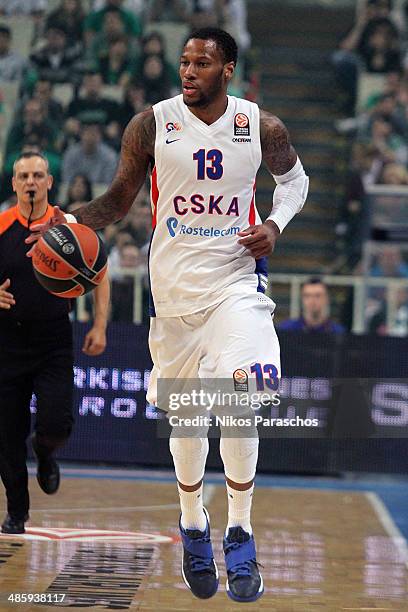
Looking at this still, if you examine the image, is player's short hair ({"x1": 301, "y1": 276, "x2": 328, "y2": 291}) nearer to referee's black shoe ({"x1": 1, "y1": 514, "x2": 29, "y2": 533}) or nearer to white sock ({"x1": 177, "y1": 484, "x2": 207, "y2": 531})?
referee's black shoe ({"x1": 1, "y1": 514, "x2": 29, "y2": 533})

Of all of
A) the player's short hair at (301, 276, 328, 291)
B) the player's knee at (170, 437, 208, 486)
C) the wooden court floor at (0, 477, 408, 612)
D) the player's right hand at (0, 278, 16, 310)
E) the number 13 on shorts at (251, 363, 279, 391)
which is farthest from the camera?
the player's short hair at (301, 276, 328, 291)

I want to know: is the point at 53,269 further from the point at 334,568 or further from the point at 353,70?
the point at 353,70

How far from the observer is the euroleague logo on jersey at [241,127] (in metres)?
6.08

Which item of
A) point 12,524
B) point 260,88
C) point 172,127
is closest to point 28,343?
point 12,524

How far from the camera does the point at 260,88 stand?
1903 centimetres

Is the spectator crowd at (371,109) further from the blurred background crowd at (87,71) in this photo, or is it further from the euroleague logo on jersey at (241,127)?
the euroleague logo on jersey at (241,127)

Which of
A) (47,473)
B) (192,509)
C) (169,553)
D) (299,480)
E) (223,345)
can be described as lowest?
(299,480)

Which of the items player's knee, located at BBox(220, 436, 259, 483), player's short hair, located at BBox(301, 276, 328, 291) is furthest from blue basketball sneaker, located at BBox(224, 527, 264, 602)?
player's short hair, located at BBox(301, 276, 328, 291)

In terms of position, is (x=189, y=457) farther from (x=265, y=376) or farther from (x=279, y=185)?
(x=279, y=185)

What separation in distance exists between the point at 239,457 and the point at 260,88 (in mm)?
13598

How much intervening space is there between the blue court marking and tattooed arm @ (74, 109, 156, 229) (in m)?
5.68

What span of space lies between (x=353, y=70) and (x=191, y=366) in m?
12.6

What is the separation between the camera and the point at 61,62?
17.6m

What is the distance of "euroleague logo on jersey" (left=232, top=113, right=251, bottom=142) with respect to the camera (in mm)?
6085
